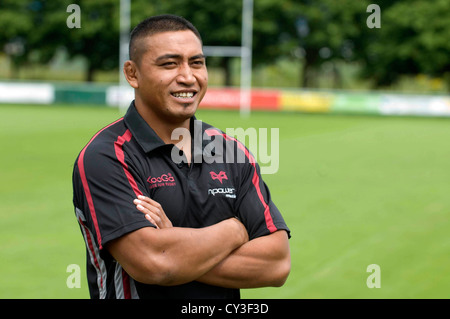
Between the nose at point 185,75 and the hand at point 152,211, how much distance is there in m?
0.54

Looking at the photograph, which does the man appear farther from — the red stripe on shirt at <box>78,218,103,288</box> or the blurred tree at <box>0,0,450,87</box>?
the blurred tree at <box>0,0,450,87</box>

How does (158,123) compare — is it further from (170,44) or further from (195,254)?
(195,254)

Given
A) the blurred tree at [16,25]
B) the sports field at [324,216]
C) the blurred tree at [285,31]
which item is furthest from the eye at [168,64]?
the blurred tree at [16,25]

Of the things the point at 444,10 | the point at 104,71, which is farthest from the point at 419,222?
the point at 104,71

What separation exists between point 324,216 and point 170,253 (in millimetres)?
5950

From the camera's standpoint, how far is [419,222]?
8.37m

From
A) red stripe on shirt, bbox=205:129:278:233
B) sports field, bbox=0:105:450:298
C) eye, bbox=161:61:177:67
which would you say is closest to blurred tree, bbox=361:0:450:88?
sports field, bbox=0:105:450:298

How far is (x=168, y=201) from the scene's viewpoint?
2.85 metres

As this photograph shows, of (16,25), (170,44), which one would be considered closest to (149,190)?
(170,44)

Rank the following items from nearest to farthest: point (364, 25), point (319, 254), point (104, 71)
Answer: point (319, 254), point (364, 25), point (104, 71)

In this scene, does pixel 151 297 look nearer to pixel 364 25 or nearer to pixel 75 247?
pixel 75 247

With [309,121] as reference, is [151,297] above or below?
below

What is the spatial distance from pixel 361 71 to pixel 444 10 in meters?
6.78

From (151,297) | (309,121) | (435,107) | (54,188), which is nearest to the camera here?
Result: (151,297)
